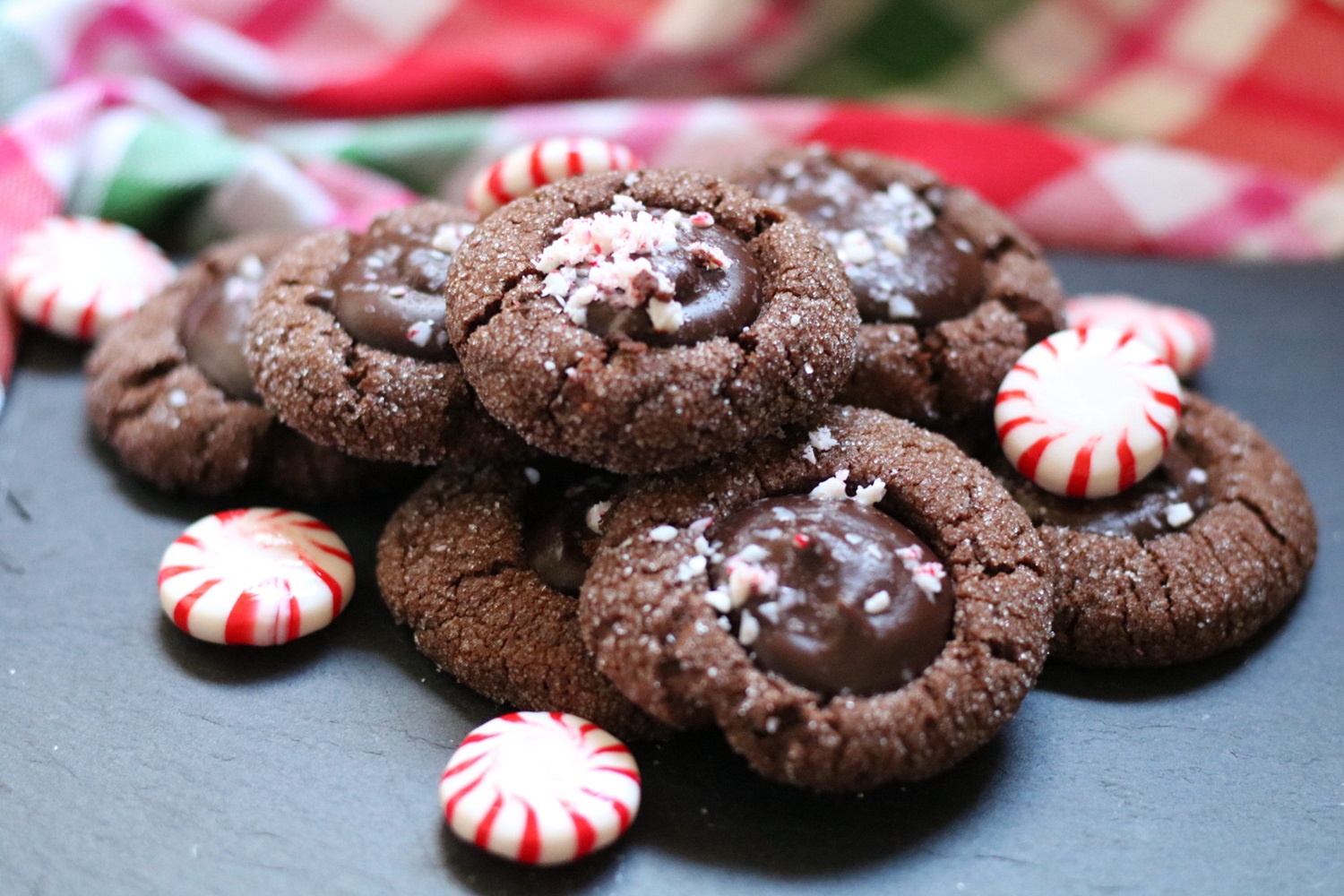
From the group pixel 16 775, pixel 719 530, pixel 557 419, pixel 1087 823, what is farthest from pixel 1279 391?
pixel 16 775

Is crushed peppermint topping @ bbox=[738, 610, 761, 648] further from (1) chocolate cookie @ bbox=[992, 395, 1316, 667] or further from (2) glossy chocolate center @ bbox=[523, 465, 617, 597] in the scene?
(1) chocolate cookie @ bbox=[992, 395, 1316, 667]

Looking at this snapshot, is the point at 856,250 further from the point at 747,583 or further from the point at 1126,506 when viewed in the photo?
the point at 747,583

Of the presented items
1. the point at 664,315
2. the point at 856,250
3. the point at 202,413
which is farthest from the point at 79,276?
the point at 856,250

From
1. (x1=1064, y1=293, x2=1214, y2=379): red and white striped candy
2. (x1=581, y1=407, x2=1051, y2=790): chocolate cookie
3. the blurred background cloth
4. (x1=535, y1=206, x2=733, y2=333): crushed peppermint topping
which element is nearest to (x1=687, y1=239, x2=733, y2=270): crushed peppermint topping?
(x1=535, y1=206, x2=733, y2=333): crushed peppermint topping

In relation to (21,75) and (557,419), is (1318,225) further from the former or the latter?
(21,75)

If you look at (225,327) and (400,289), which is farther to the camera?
(225,327)

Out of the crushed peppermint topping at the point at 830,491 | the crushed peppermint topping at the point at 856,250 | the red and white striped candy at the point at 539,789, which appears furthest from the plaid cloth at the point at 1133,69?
the red and white striped candy at the point at 539,789

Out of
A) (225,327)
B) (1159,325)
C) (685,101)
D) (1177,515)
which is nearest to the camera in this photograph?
(1177,515)
